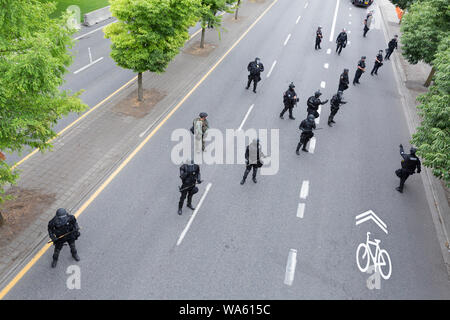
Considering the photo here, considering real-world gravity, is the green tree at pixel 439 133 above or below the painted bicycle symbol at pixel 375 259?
above

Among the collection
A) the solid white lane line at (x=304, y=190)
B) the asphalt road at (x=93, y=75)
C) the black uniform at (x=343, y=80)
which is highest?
the black uniform at (x=343, y=80)

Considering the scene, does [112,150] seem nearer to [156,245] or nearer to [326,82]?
[156,245]

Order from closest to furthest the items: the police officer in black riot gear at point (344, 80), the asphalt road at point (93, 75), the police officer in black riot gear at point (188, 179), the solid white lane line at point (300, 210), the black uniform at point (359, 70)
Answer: the police officer in black riot gear at point (188, 179) < the solid white lane line at point (300, 210) < the asphalt road at point (93, 75) < the police officer in black riot gear at point (344, 80) < the black uniform at point (359, 70)

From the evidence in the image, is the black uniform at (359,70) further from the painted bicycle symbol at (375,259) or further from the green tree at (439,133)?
the painted bicycle symbol at (375,259)

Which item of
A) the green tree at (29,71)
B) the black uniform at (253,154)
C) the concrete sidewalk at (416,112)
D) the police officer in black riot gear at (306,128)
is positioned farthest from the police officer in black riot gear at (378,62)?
the green tree at (29,71)

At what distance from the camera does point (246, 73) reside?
1908 centimetres

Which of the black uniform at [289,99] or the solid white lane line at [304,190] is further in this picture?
the black uniform at [289,99]

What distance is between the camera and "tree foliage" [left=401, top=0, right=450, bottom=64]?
1627cm

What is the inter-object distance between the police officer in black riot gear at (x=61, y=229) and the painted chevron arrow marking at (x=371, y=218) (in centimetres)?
816

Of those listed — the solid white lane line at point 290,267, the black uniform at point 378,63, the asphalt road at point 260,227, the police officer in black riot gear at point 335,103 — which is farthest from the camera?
the black uniform at point 378,63

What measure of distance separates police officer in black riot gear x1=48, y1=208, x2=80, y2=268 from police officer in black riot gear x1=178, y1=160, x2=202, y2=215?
2.93m

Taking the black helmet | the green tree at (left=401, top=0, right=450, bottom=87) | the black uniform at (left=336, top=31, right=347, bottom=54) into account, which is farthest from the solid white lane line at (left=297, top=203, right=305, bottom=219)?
the black uniform at (left=336, top=31, right=347, bottom=54)

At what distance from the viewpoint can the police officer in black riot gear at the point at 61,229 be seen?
7305 millimetres

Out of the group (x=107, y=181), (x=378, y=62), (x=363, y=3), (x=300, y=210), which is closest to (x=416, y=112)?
(x=378, y=62)
